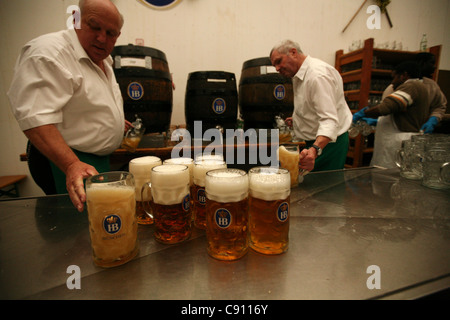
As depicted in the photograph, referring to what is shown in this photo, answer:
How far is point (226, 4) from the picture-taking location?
3.38 meters

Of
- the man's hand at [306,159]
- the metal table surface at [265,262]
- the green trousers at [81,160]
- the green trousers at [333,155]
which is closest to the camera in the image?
the metal table surface at [265,262]

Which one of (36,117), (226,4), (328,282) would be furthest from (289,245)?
(226,4)

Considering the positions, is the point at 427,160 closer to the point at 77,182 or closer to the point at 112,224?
the point at 112,224

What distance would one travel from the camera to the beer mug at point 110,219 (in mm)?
607

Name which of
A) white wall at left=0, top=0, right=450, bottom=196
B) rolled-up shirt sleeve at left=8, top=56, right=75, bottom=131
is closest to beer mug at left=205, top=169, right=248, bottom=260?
rolled-up shirt sleeve at left=8, top=56, right=75, bottom=131

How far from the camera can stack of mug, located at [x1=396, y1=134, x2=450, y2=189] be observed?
3.84 feet

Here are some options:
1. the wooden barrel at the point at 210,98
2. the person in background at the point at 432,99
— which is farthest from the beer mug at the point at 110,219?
the person in background at the point at 432,99

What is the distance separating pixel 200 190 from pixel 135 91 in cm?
163

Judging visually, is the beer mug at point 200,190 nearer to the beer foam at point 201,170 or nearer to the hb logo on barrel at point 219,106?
the beer foam at point 201,170

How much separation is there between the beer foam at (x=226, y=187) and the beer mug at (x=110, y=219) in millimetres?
217

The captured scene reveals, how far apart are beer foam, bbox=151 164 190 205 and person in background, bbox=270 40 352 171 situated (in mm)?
1059

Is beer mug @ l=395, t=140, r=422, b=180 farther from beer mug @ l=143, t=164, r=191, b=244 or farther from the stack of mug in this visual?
beer mug @ l=143, t=164, r=191, b=244

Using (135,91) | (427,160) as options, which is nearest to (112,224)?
(427,160)

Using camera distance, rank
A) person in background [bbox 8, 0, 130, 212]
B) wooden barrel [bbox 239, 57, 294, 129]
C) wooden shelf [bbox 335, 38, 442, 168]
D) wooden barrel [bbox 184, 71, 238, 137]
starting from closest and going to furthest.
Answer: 1. person in background [bbox 8, 0, 130, 212]
2. wooden barrel [bbox 184, 71, 238, 137]
3. wooden barrel [bbox 239, 57, 294, 129]
4. wooden shelf [bbox 335, 38, 442, 168]
